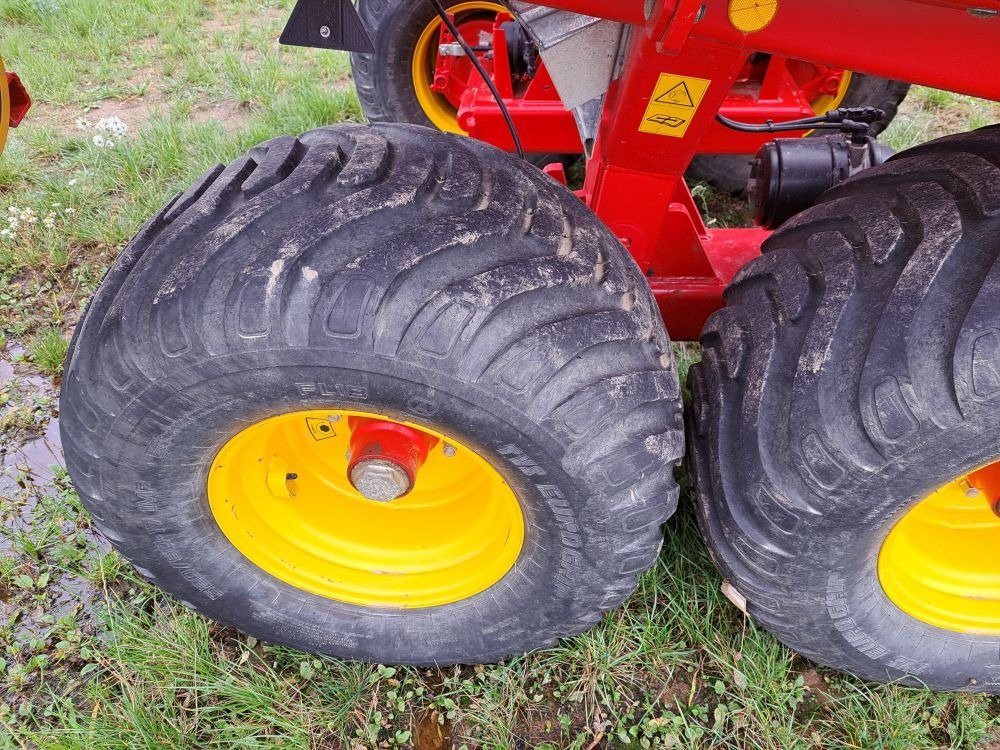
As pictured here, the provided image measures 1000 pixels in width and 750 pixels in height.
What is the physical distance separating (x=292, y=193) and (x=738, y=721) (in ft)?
4.57

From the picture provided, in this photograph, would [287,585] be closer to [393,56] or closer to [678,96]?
[678,96]

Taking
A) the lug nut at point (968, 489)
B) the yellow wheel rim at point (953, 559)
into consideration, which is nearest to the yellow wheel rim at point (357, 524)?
the yellow wheel rim at point (953, 559)

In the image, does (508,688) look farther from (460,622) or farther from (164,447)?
(164,447)

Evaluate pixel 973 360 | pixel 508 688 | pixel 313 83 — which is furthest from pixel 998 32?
pixel 313 83

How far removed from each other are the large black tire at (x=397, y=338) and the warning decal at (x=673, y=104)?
0.20m

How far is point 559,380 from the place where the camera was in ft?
3.75

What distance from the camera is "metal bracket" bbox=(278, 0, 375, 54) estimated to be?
4.27ft

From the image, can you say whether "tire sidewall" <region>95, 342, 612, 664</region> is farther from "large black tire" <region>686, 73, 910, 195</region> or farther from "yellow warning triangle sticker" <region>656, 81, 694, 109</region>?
"large black tire" <region>686, 73, 910, 195</region>

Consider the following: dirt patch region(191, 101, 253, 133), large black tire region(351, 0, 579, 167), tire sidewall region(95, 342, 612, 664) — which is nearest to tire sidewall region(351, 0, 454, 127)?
large black tire region(351, 0, 579, 167)

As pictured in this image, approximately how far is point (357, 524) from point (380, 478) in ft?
1.00

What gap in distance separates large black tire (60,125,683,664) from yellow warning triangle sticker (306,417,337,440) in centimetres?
27

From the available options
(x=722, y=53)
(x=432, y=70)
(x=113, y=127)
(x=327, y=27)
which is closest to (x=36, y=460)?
(x=327, y=27)

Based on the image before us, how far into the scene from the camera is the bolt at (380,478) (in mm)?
1392

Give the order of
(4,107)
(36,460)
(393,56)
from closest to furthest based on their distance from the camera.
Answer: (4,107), (36,460), (393,56)
